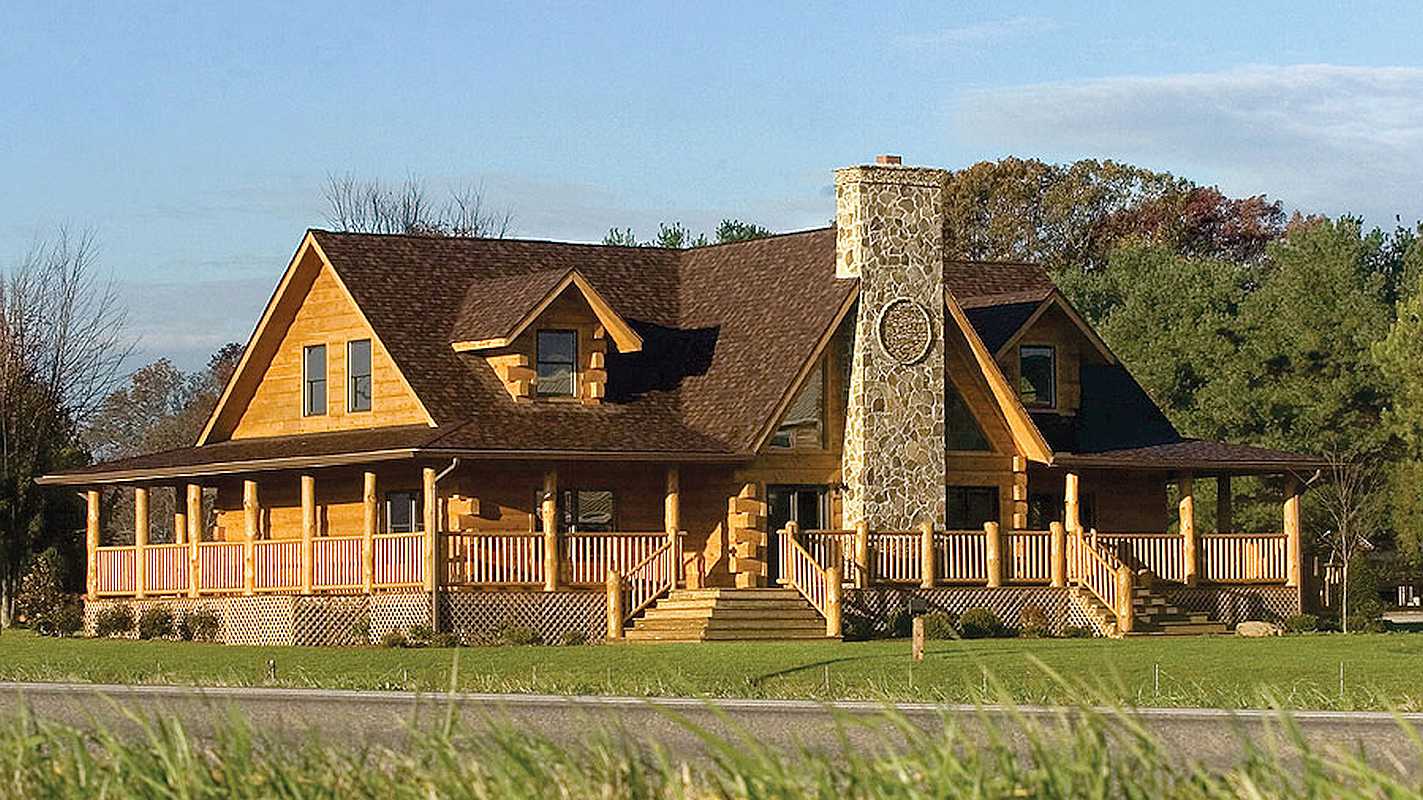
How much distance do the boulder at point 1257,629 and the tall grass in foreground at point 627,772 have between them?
3286 centimetres

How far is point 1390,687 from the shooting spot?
2562 cm

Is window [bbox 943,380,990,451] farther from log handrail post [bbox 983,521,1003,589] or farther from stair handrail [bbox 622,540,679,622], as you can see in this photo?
stair handrail [bbox 622,540,679,622]

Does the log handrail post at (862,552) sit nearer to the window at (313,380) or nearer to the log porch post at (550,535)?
the log porch post at (550,535)

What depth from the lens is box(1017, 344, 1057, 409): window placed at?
1754 inches

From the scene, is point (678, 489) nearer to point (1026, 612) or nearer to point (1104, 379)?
point (1026, 612)

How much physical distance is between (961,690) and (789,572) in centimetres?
1408

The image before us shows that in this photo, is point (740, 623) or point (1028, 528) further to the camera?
point (1028, 528)

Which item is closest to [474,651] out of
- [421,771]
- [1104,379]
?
[1104,379]

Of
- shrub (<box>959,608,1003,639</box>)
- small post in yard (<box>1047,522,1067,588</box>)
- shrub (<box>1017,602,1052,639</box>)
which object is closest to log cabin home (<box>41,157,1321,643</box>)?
small post in yard (<box>1047,522,1067,588</box>)

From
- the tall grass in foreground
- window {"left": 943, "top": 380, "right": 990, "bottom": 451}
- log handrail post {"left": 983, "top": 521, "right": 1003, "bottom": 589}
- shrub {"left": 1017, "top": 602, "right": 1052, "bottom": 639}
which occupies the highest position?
window {"left": 943, "top": 380, "right": 990, "bottom": 451}

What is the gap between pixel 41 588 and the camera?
152 ft

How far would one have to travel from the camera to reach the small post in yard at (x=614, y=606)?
125 feet

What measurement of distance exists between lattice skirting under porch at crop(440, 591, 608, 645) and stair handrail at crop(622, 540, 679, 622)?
44cm

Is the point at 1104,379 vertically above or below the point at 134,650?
above
